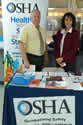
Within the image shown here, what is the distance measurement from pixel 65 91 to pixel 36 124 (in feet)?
1.35

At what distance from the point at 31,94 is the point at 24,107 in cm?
14

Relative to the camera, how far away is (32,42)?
8.55 ft

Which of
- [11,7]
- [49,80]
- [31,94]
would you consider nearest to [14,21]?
[11,7]

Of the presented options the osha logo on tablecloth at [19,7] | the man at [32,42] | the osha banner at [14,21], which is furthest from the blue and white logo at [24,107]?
the osha logo on tablecloth at [19,7]

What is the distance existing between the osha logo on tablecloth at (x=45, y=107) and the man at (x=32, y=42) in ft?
3.50

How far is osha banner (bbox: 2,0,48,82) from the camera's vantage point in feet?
10.5

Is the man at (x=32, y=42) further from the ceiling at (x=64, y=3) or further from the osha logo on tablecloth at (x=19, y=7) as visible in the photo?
the ceiling at (x=64, y=3)

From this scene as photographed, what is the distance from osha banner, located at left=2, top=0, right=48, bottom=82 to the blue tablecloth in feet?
5.80

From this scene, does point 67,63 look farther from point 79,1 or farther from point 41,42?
point 79,1

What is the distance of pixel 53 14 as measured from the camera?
5.75 metres

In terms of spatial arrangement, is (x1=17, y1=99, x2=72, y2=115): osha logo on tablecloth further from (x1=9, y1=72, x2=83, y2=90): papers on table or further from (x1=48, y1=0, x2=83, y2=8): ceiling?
(x1=48, y1=0, x2=83, y2=8): ceiling

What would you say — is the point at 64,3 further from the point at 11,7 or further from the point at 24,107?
the point at 24,107

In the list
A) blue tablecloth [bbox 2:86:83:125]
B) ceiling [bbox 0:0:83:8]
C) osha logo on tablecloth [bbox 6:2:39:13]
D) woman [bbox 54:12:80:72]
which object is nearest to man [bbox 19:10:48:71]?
woman [bbox 54:12:80:72]

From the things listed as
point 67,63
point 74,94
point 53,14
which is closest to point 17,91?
point 74,94
